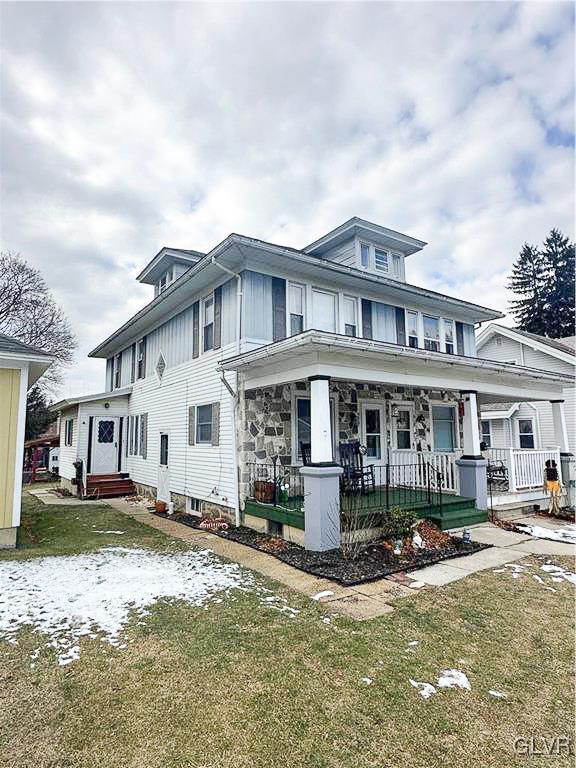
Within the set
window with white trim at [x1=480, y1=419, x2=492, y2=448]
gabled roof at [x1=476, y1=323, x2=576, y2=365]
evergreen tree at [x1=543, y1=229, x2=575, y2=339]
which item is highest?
evergreen tree at [x1=543, y1=229, x2=575, y2=339]

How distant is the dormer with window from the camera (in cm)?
1139

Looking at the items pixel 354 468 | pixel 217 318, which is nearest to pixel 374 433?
pixel 354 468

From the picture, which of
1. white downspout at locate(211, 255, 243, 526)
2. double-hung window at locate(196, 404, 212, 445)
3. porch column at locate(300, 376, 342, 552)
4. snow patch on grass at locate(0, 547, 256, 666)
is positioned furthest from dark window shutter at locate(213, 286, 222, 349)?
snow patch on grass at locate(0, 547, 256, 666)

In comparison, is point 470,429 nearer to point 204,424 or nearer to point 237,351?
point 237,351

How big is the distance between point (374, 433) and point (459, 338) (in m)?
4.70

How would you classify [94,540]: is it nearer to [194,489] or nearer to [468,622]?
[194,489]

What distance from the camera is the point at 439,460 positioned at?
33.6 ft

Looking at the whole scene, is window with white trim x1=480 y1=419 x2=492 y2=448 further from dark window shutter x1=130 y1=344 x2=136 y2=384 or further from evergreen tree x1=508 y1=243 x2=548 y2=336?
evergreen tree x1=508 y1=243 x2=548 y2=336

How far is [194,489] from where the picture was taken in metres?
10.2

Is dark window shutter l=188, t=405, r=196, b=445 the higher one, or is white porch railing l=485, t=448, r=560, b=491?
dark window shutter l=188, t=405, r=196, b=445

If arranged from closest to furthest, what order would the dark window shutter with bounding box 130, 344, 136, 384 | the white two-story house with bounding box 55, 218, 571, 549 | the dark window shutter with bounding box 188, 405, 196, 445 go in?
the white two-story house with bounding box 55, 218, 571, 549 → the dark window shutter with bounding box 188, 405, 196, 445 → the dark window shutter with bounding box 130, 344, 136, 384

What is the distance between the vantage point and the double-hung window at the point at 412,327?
1162cm

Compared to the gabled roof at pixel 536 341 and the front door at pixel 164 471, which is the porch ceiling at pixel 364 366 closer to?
the front door at pixel 164 471

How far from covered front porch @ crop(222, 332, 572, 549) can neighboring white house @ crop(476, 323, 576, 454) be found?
5.72 meters
